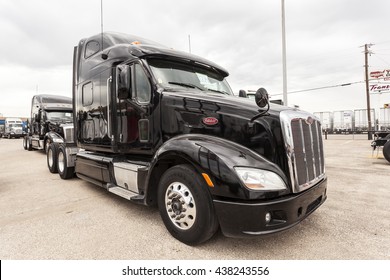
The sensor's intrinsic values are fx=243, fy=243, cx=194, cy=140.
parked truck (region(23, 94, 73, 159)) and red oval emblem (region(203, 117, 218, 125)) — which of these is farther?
parked truck (region(23, 94, 73, 159))

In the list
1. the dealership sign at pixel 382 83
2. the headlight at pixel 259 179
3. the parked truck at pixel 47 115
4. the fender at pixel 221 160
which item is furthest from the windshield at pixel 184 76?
the dealership sign at pixel 382 83

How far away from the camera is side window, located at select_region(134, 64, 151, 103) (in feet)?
11.5

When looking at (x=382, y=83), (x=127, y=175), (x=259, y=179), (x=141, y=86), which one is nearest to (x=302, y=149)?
(x=259, y=179)

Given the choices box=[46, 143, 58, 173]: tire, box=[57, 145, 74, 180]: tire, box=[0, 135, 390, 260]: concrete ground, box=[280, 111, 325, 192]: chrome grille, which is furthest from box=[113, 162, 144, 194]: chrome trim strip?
box=[46, 143, 58, 173]: tire

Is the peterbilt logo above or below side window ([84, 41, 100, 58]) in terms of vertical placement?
below

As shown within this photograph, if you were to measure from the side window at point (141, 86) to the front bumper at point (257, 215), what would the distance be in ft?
6.17

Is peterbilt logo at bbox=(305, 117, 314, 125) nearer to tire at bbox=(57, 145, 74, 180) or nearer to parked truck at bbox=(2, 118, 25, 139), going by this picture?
tire at bbox=(57, 145, 74, 180)

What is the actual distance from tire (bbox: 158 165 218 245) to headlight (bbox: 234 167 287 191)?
42 cm

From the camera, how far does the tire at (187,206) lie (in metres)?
2.52

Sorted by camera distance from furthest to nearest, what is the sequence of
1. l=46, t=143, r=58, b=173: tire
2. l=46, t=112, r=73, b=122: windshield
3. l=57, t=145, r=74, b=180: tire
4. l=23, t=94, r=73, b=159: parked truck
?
l=46, t=112, r=73, b=122: windshield, l=23, t=94, r=73, b=159: parked truck, l=46, t=143, r=58, b=173: tire, l=57, t=145, r=74, b=180: tire

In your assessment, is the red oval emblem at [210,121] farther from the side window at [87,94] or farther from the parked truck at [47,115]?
the parked truck at [47,115]

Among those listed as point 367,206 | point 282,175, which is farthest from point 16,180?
point 367,206

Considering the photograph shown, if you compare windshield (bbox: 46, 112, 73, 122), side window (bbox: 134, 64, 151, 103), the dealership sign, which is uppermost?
the dealership sign

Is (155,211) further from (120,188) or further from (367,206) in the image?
(367,206)
